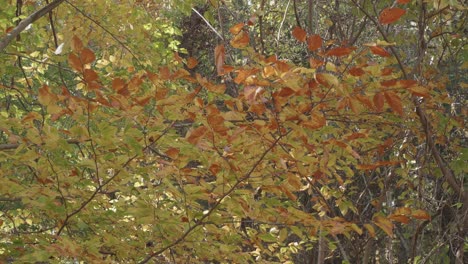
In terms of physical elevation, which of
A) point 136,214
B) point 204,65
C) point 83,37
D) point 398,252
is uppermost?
point 204,65

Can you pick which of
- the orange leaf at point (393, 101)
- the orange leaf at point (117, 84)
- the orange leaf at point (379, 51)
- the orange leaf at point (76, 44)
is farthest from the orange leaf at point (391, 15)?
the orange leaf at point (76, 44)

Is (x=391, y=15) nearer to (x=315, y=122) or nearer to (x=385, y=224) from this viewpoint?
(x=315, y=122)

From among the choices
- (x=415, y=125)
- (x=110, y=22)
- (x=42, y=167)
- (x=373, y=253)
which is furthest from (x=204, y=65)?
(x=42, y=167)

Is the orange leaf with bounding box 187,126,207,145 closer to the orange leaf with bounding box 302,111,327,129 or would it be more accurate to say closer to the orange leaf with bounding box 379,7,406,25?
the orange leaf with bounding box 302,111,327,129

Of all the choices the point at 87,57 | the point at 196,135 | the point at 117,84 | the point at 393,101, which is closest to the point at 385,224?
the point at 393,101

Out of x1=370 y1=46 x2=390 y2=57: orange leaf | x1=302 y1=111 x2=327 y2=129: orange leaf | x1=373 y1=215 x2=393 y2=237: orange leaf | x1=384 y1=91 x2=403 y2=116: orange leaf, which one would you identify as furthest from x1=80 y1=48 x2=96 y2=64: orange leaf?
x1=373 y1=215 x2=393 y2=237: orange leaf

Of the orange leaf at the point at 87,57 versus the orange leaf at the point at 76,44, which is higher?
the orange leaf at the point at 76,44

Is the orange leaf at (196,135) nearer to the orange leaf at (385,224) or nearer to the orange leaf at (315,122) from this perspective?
the orange leaf at (315,122)

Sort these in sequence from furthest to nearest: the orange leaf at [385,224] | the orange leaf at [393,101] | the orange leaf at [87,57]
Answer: the orange leaf at [385,224], the orange leaf at [393,101], the orange leaf at [87,57]

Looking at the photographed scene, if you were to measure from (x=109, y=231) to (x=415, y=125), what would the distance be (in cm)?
201

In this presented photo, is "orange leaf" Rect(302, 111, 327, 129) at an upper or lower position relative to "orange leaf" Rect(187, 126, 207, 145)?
lower

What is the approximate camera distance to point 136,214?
7.43 ft

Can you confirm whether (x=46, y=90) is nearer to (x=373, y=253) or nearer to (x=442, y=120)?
(x=442, y=120)

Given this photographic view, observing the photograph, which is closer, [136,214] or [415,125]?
[136,214]
